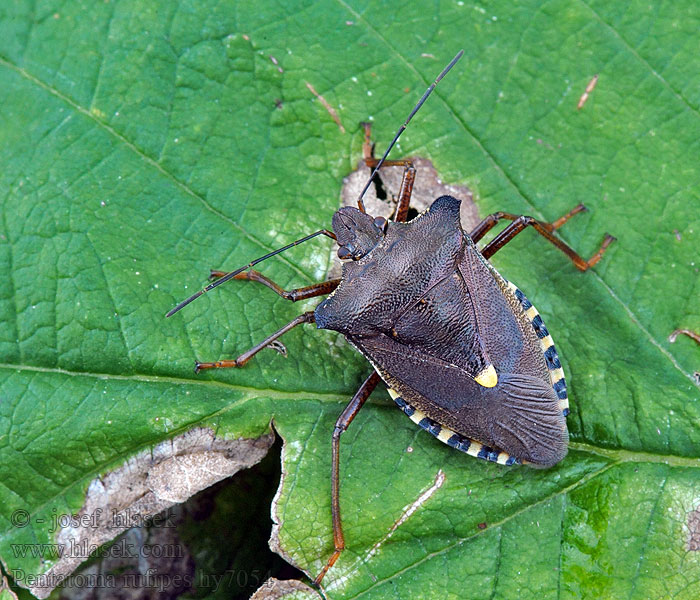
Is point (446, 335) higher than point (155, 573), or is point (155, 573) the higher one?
point (446, 335)

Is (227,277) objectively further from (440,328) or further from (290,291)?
(440,328)

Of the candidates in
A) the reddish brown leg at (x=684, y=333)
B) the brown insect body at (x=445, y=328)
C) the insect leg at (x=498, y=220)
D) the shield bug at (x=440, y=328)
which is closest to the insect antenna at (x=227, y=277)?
the shield bug at (x=440, y=328)

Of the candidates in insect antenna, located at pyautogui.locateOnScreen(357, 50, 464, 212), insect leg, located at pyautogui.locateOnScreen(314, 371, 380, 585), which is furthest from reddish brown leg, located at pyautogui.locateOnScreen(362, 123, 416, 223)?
insect leg, located at pyautogui.locateOnScreen(314, 371, 380, 585)

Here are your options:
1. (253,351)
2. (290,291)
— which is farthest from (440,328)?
(253,351)

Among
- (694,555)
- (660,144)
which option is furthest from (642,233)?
(694,555)

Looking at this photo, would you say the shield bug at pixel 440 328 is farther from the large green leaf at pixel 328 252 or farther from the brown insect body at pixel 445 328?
the large green leaf at pixel 328 252

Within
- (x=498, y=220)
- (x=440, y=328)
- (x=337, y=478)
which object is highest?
(x=498, y=220)

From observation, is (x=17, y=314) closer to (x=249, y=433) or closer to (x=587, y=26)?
(x=249, y=433)
